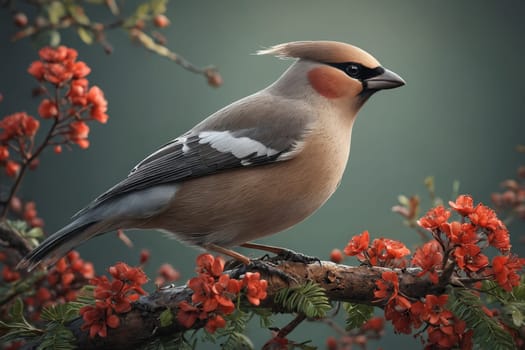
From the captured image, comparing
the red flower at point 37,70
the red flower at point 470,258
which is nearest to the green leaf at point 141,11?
the red flower at point 37,70

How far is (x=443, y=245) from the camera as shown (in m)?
1.73

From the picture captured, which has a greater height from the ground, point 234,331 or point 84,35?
point 84,35

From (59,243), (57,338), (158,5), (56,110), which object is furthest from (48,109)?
(57,338)

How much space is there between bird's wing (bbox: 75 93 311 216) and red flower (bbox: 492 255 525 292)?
0.86 m

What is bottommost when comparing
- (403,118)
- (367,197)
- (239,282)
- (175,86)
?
(367,197)

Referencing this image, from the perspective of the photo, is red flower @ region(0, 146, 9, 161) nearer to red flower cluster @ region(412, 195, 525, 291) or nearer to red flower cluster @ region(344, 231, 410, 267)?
red flower cluster @ region(344, 231, 410, 267)

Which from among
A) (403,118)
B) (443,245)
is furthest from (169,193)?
(403,118)

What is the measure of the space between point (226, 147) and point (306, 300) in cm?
82

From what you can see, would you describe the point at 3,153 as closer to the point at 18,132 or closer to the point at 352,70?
the point at 18,132

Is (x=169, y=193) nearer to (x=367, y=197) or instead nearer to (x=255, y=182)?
(x=255, y=182)

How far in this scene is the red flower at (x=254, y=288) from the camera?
1.67 meters

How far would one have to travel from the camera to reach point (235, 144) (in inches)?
94.8

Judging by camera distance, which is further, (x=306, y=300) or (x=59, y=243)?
(x=59, y=243)

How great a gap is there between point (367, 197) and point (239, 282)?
4.72 m
